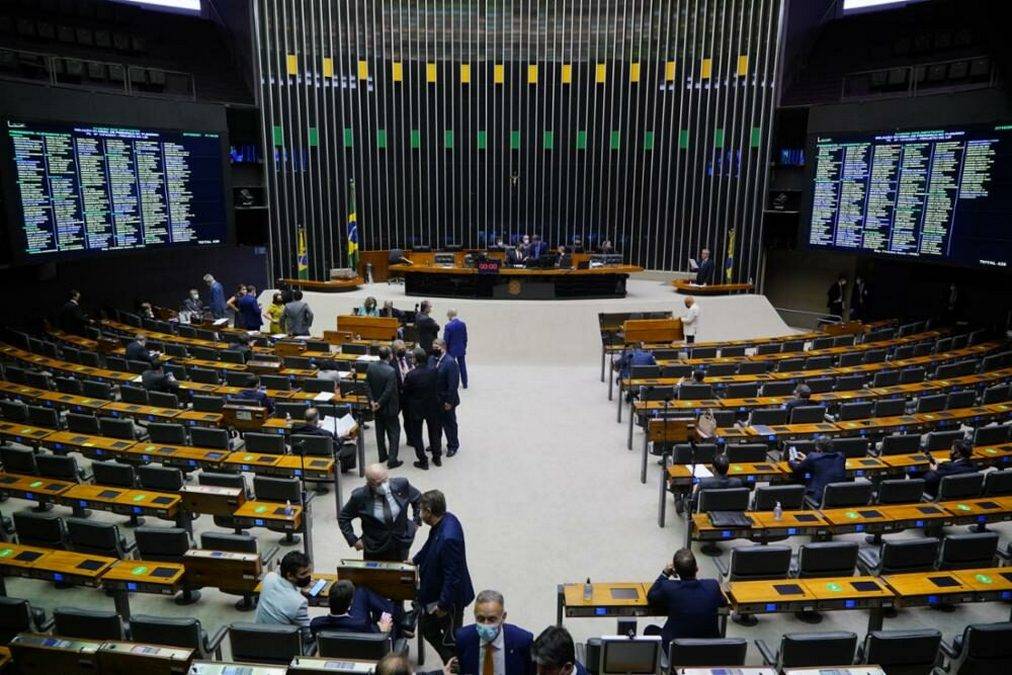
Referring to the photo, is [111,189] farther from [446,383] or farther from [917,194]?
[917,194]

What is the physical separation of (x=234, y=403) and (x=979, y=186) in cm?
1227

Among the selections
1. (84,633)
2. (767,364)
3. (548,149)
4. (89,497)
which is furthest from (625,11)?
(84,633)

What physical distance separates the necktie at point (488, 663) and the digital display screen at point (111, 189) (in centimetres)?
1163

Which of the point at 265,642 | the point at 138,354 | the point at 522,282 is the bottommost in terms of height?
the point at 265,642

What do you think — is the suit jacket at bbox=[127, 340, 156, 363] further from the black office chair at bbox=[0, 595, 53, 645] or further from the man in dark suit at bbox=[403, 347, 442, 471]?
the black office chair at bbox=[0, 595, 53, 645]

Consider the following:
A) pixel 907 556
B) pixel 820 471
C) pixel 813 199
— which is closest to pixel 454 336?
pixel 820 471

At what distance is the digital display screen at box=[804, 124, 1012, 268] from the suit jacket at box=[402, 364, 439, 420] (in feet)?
32.4

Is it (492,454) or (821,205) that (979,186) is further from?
(492,454)

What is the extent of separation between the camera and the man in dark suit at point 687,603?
4.09m

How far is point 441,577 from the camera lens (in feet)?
13.5

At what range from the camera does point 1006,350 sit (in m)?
10.7

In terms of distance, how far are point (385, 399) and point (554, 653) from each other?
4.89 m

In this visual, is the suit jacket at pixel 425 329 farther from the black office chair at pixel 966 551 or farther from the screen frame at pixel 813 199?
the screen frame at pixel 813 199

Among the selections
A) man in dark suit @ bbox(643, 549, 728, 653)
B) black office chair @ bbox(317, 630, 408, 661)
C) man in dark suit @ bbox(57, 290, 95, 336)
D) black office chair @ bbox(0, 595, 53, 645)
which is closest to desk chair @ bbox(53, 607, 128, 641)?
black office chair @ bbox(0, 595, 53, 645)
